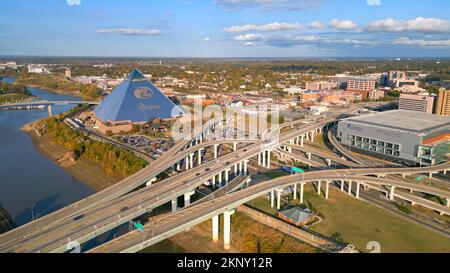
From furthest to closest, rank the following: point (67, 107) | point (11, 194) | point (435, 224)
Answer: point (67, 107), point (11, 194), point (435, 224)

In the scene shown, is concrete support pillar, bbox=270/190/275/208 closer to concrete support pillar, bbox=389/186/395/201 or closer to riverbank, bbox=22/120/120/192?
concrete support pillar, bbox=389/186/395/201

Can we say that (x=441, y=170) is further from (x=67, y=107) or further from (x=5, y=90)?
(x=5, y=90)

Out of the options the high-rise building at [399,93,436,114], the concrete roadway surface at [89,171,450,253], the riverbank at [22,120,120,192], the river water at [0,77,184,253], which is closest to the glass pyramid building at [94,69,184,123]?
the riverbank at [22,120,120,192]

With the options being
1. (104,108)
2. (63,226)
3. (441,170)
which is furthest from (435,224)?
(104,108)

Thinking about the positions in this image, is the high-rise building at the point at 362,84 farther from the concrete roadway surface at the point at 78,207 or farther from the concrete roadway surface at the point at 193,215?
the concrete roadway surface at the point at 78,207

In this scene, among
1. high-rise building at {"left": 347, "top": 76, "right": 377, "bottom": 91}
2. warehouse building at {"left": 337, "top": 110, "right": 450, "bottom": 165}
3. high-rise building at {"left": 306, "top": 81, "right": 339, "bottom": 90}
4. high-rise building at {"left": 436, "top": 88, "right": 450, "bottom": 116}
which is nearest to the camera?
warehouse building at {"left": 337, "top": 110, "right": 450, "bottom": 165}

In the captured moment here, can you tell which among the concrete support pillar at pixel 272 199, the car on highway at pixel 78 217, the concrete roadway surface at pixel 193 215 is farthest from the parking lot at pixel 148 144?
the car on highway at pixel 78 217

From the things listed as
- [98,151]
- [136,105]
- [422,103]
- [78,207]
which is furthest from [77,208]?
[422,103]
